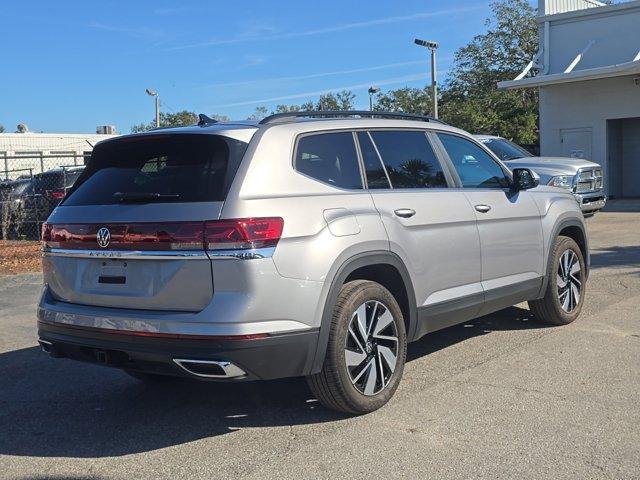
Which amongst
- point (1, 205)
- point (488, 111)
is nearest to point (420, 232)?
point (1, 205)

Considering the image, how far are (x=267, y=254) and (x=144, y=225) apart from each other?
Result: 75 centimetres

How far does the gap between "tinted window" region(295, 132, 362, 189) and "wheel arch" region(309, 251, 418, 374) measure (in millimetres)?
521

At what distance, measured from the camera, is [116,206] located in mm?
A: 4301

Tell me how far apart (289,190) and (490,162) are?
8.36 ft

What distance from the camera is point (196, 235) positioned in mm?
3910

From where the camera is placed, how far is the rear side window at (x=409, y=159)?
5.06m

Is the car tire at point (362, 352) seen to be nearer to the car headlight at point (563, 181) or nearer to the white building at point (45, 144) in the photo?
the car headlight at point (563, 181)

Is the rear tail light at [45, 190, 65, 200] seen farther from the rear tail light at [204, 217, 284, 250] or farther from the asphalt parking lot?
the rear tail light at [204, 217, 284, 250]

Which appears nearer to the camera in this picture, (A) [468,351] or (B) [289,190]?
(B) [289,190]

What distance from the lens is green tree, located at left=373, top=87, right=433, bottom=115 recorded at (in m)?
45.2

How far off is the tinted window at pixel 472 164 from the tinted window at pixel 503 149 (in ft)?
27.8

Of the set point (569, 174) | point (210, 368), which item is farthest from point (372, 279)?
point (569, 174)

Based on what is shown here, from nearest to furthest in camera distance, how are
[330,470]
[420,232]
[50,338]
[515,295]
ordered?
[330,470] → [50,338] → [420,232] → [515,295]

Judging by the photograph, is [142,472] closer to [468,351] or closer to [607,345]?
[468,351]
